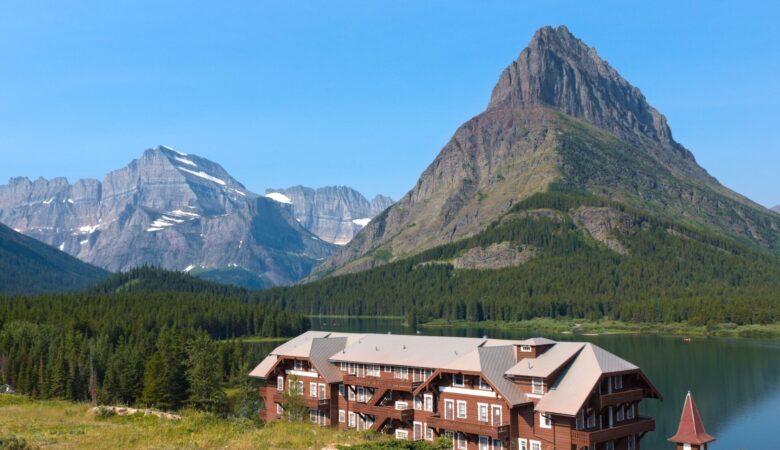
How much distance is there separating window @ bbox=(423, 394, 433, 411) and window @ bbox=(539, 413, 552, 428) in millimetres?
12181

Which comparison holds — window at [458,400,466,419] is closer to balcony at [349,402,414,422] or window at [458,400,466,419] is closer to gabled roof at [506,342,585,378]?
gabled roof at [506,342,585,378]

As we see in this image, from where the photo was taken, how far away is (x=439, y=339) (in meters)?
81.9

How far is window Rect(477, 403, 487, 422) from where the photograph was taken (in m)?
66.3

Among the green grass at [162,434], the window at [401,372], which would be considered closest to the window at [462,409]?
the window at [401,372]

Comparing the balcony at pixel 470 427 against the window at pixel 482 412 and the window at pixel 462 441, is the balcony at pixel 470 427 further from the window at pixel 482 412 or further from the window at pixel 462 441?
the window at pixel 462 441

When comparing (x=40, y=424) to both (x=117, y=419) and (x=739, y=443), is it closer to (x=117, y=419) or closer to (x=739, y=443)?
(x=117, y=419)

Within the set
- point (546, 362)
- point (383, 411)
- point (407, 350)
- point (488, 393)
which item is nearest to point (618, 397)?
point (546, 362)

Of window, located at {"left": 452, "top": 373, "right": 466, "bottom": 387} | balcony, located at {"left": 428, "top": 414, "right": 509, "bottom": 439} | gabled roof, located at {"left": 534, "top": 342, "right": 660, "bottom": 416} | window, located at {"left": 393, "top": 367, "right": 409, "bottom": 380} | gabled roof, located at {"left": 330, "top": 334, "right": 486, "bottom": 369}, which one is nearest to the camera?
gabled roof, located at {"left": 534, "top": 342, "right": 660, "bottom": 416}

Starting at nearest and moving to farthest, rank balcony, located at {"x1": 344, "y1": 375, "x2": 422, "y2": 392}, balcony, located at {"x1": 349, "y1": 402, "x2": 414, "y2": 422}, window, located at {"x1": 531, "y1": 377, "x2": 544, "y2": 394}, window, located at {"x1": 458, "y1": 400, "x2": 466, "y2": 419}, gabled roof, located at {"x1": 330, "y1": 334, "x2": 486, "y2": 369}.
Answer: window, located at {"x1": 531, "y1": 377, "x2": 544, "y2": 394}
window, located at {"x1": 458, "y1": 400, "x2": 466, "y2": 419}
balcony, located at {"x1": 349, "y1": 402, "x2": 414, "y2": 422}
balcony, located at {"x1": 344, "y1": 375, "x2": 422, "y2": 392}
gabled roof, located at {"x1": 330, "y1": 334, "x2": 486, "y2": 369}

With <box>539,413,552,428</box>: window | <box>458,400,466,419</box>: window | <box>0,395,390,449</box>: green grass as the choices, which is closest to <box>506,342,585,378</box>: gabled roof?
<box>539,413,552,428</box>: window

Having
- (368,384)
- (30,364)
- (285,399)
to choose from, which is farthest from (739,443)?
(30,364)

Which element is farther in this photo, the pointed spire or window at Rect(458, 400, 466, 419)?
window at Rect(458, 400, 466, 419)

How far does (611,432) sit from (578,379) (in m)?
5.28

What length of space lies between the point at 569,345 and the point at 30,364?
8598cm
